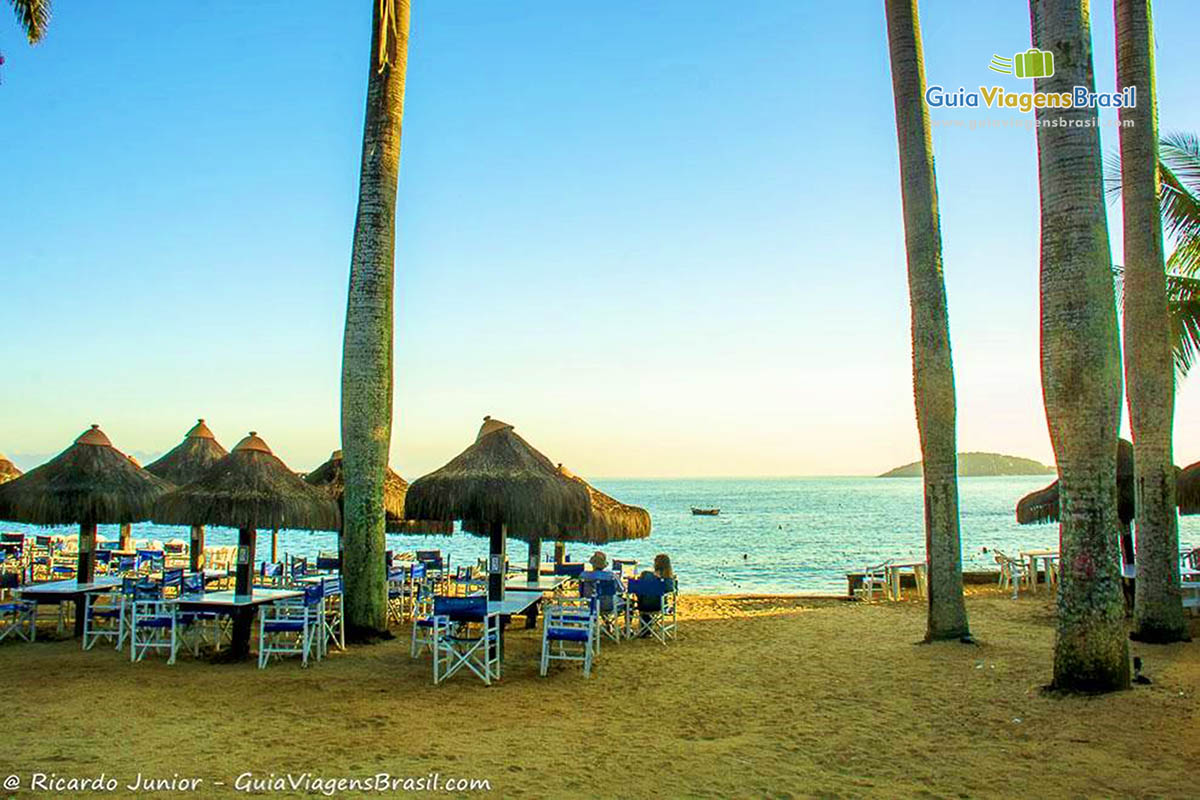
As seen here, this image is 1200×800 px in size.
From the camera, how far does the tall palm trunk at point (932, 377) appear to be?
11.5 metres

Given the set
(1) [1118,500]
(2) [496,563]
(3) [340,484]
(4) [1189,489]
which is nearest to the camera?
(2) [496,563]

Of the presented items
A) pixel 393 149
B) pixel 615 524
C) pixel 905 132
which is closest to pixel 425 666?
pixel 615 524

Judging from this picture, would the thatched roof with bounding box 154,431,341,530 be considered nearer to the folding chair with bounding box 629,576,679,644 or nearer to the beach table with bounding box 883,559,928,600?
the folding chair with bounding box 629,576,679,644

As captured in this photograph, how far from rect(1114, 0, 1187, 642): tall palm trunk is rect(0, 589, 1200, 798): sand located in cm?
72

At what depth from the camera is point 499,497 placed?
35.1ft

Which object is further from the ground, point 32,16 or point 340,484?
point 32,16

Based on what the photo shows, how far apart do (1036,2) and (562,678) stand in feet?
28.8

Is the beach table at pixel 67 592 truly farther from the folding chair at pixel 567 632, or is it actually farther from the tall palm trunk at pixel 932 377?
the tall palm trunk at pixel 932 377

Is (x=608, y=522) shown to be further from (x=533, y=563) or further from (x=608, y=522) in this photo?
(x=533, y=563)

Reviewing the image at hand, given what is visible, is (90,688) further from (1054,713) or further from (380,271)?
(1054,713)

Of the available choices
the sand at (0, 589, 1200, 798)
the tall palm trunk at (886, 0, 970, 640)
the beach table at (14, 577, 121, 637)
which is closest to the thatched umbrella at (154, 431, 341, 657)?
the sand at (0, 589, 1200, 798)

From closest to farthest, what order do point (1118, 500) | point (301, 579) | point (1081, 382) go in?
1. point (1081, 382)
2. point (1118, 500)
3. point (301, 579)

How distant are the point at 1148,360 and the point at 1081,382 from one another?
14.3ft

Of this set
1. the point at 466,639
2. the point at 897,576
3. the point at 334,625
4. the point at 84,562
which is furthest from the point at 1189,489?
the point at 84,562
